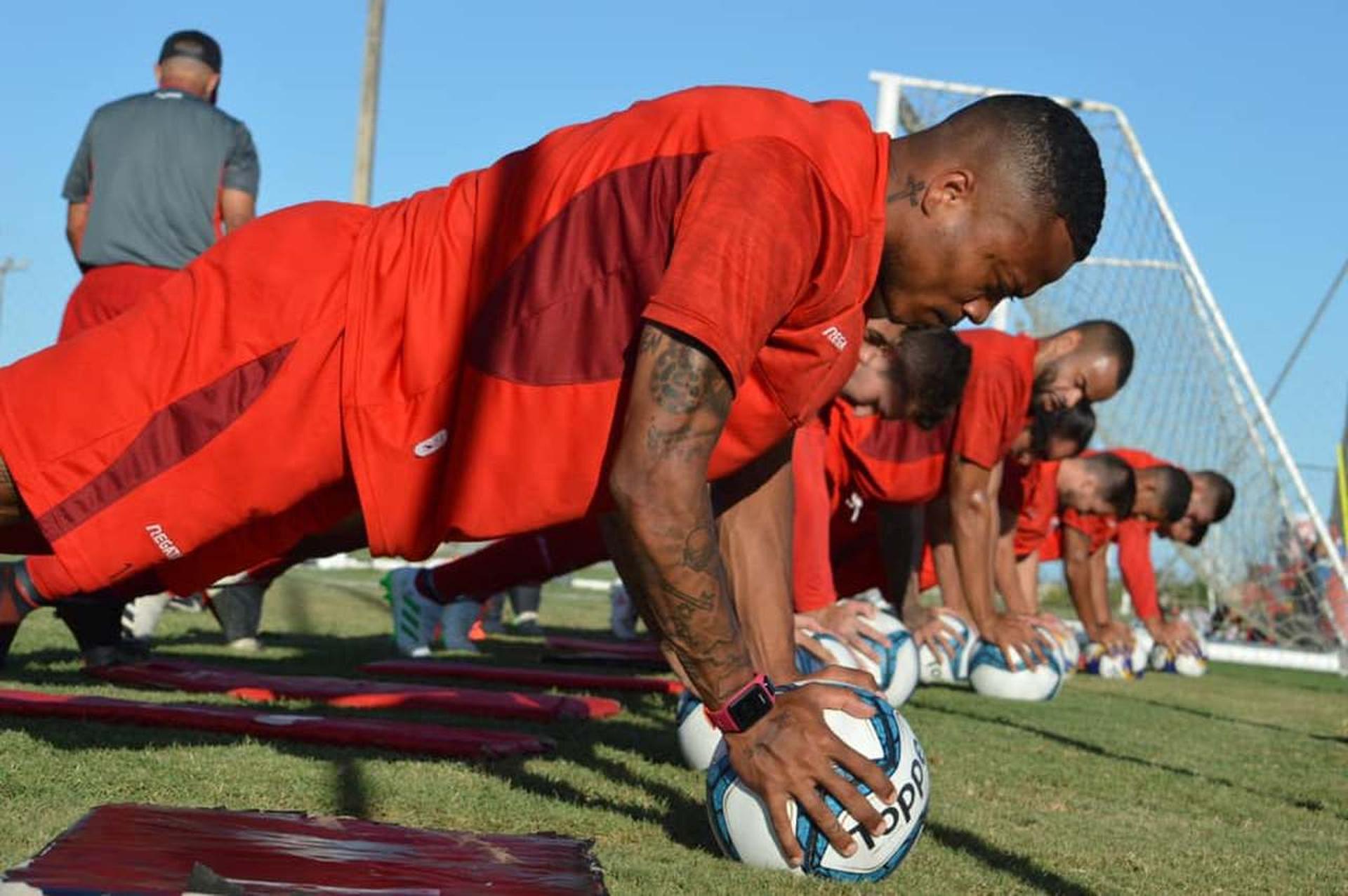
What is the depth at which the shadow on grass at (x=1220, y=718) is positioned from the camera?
28.9 feet

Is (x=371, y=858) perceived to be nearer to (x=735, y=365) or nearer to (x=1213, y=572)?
(x=735, y=365)

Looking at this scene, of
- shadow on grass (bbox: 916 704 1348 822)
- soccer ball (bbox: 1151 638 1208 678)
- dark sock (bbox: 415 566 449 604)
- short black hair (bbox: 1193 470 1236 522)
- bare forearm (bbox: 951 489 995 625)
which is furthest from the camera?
short black hair (bbox: 1193 470 1236 522)

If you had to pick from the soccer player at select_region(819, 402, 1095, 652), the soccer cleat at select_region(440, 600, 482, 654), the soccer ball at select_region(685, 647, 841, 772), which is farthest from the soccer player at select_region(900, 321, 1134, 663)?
the soccer ball at select_region(685, 647, 841, 772)

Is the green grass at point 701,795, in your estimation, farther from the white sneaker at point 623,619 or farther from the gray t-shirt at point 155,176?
the white sneaker at point 623,619

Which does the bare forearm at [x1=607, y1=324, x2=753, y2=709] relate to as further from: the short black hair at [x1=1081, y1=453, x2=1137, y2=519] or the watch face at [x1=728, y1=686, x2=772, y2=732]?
the short black hair at [x1=1081, y1=453, x2=1137, y2=519]

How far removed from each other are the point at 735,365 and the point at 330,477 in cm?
110

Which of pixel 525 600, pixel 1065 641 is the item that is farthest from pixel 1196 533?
pixel 525 600

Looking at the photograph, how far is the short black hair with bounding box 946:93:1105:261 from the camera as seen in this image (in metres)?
3.34

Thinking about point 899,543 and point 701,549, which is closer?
point 701,549

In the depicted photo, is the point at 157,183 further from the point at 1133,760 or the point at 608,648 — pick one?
the point at 1133,760

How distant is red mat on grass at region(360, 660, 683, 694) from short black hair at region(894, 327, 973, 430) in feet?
5.90

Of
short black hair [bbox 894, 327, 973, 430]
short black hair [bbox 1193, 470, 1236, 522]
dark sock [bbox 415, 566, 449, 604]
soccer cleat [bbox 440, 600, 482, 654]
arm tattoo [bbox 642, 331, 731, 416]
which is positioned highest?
arm tattoo [bbox 642, 331, 731, 416]

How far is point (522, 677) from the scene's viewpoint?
299 inches

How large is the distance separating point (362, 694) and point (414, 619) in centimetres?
259
